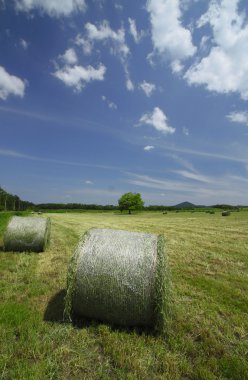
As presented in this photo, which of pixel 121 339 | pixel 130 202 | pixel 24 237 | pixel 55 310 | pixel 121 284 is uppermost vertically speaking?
pixel 130 202

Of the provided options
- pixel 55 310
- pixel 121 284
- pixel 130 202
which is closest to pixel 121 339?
pixel 121 284

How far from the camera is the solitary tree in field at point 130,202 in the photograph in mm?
75500

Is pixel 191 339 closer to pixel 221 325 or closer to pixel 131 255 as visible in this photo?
pixel 221 325

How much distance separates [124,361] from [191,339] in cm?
120

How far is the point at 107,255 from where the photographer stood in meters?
4.89

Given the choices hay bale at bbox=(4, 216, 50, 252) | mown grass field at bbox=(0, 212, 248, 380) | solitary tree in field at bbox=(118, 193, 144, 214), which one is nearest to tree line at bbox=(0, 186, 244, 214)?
solitary tree in field at bbox=(118, 193, 144, 214)

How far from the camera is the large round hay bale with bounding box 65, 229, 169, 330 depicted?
4544mm

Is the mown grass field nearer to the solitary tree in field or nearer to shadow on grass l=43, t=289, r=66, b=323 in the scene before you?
shadow on grass l=43, t=289, r=66, b=323

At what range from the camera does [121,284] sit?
4.62 m

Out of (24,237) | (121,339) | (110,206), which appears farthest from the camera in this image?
(110,206)

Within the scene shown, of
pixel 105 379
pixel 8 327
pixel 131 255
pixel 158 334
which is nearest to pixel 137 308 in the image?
pixel 158 334

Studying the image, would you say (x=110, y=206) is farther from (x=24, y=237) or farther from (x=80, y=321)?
(x=80, y=321)

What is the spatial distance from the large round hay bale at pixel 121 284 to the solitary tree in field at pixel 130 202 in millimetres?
70479

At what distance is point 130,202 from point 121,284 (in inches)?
2787
